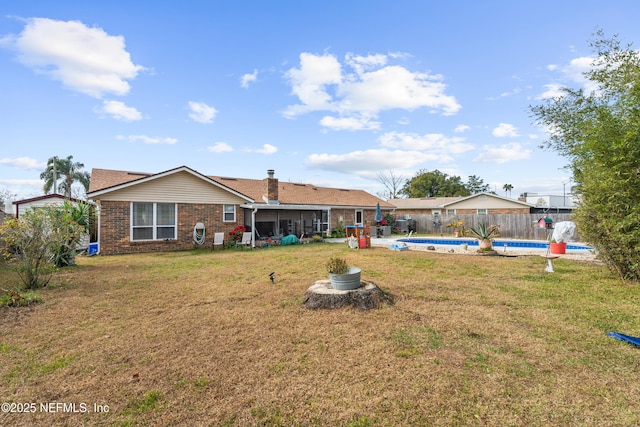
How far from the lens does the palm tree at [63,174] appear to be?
2992 cm

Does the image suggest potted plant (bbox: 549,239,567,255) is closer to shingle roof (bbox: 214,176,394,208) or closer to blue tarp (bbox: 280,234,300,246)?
blue tarp (bbox: 280,234,300,246)

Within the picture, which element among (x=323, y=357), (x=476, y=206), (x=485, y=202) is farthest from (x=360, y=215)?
(x=323, y=357)

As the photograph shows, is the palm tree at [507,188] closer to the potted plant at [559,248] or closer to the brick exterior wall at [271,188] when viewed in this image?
the potted plant at [559,248]

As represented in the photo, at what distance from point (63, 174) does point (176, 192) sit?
89.4 ft

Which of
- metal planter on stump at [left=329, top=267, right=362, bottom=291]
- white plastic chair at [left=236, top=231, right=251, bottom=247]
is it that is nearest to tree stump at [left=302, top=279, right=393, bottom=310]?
metal planter on stump at [left=329, top=267, right=362, bottom=291]

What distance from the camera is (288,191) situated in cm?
2248

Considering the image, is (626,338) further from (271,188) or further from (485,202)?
(485,202)

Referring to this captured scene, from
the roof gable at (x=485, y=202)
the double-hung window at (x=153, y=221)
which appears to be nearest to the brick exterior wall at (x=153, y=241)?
the double-hung window at (x=153, y=221)

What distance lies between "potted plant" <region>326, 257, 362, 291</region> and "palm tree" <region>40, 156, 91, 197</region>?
34960 millimetres

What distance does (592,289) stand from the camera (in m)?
6.53

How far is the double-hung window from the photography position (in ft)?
44.6

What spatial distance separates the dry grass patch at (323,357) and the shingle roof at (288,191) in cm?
1075

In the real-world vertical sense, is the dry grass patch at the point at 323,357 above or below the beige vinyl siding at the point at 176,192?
below

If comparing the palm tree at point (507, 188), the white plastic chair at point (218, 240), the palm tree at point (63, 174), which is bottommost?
the white plastic chair at point (218, 240)
